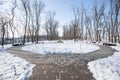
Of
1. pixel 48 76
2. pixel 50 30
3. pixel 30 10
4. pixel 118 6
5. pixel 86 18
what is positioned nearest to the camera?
pixel 48 76

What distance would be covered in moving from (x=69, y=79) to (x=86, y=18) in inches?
1848

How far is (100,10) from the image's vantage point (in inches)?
1702

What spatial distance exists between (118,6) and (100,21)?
12.3 m

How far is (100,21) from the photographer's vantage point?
1745 inches

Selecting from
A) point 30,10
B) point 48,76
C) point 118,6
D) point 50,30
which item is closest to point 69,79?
point 48,76

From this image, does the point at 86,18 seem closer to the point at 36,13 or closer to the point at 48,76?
the point at 36,13

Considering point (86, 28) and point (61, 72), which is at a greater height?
point (86, 28)

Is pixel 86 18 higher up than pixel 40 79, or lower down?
higher up

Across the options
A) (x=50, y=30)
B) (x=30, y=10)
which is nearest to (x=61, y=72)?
(x=30, y=10)

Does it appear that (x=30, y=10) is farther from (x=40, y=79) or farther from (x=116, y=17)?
(x=40, y=79)

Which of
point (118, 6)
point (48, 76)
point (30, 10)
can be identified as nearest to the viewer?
point (48, 76)

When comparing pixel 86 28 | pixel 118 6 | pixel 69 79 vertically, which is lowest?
pixel 69 79

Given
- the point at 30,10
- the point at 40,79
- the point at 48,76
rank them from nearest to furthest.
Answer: the point at 40,79 → the point at 48,76 → the point at 30,10

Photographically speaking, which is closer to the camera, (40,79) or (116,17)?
(40,79)
